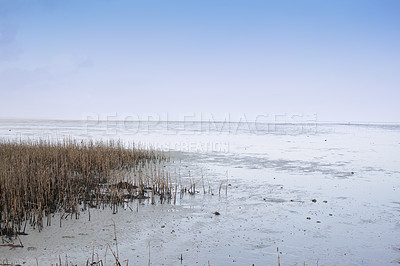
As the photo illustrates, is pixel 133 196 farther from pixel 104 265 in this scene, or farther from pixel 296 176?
pixel 296 176

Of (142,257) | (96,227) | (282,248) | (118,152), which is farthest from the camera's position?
(118,152)

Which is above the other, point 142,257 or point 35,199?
point 35,199

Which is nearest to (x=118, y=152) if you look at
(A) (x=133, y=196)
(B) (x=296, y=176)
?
(A) (x=133, y=196)

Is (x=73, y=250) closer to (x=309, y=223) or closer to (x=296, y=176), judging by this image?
(x=309, y=223)

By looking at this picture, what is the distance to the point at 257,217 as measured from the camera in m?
6.04

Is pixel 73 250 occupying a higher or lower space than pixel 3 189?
lower

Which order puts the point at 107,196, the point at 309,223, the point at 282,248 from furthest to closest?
the point at 107,196 < the point at 309,223 < the point at 282,248

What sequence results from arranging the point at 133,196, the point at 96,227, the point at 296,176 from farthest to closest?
the point at 296,176, the point at 133,196, the point at 96,227

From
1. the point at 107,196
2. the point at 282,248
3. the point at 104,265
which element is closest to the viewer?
the point at 104,265

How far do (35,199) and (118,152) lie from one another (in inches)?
225

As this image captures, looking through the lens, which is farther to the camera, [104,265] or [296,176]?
[296,176]

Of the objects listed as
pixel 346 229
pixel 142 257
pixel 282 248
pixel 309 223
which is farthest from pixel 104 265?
pixel 346 229

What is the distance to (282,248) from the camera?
461cm

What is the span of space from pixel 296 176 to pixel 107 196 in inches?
256
